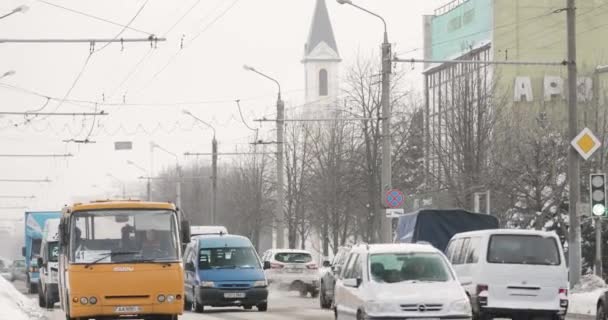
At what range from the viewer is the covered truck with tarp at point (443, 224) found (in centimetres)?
3494

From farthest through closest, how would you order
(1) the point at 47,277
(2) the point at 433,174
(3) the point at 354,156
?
(3) the point at 354,156 < (2) the point at 433,174 < (1) the point at 47,277

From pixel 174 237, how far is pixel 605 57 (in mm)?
66893

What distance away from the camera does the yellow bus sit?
24375mm

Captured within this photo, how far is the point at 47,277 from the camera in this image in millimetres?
39938

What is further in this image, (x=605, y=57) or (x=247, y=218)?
(x=605, y=57)

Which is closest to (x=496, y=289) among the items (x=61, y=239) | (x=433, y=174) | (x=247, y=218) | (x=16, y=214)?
(x=61, y=239)

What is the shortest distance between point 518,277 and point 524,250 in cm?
57

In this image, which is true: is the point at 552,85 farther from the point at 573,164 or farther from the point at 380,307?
the point at 380,307

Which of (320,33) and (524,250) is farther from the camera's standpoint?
(320,33)

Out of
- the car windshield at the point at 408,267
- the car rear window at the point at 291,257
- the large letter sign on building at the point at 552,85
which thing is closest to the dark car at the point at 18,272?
the large letter sign on building at the point at 552,85

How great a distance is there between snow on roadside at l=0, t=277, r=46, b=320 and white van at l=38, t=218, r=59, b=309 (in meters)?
1.41

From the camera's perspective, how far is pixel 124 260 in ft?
80.1

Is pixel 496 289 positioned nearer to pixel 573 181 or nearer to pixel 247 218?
pixel 573 181

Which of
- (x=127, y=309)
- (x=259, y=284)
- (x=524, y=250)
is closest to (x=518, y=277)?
(x=524, y=250)
